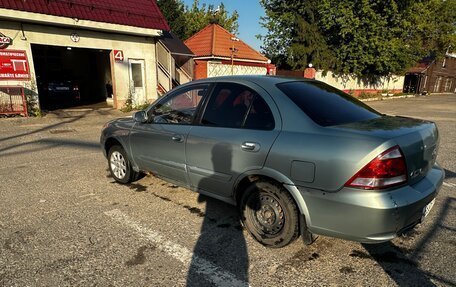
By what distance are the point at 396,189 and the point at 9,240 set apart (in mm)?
3752

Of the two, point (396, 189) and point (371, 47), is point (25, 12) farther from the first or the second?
point (371, 47)

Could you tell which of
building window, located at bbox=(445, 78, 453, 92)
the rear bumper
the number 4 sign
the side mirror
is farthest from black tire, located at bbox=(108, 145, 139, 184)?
building window, located at bbox=(445, 78, 453, 92)

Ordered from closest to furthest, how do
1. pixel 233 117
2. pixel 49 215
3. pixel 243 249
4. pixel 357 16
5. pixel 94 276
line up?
pixel 94 276 → pixel 243 249 → pixel 233 117 → pixel 49 215 → pixel 357 16

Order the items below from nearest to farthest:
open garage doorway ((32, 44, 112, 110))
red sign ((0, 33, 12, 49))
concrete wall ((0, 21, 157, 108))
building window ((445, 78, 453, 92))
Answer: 1. red sign ((0, 33, 12, 49))
2. concrete wall ((0, 21, 157, 108))
3. open garage doorway ((32, 44, 112, 110))
4. building window ((445, 78, 453, 92))

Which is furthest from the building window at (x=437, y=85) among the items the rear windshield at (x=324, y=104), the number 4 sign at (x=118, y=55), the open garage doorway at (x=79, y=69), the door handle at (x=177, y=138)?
the door handle at (x=177, y=138)

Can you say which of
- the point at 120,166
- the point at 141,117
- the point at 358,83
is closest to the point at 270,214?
the point at 141,117

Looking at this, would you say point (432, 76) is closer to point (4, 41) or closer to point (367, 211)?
point (4, 41)

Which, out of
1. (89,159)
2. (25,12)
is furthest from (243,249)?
(25,12)

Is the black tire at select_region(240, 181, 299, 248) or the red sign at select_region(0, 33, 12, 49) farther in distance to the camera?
the red sign at select_region(0, 33, 12, 49)

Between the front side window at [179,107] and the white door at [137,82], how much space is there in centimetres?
1084

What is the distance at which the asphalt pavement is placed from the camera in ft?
8.72

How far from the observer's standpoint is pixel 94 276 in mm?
2680

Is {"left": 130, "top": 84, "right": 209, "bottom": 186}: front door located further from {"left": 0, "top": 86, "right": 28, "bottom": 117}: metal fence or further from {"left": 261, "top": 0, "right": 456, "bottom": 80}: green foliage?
{"left": 261, "top": 0, "right": 456, "bottom": 80}: green foliage

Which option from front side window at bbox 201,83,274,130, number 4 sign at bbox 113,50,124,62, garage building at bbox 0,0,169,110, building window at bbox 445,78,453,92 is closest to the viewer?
front side window at bbox 201,83,274,130
